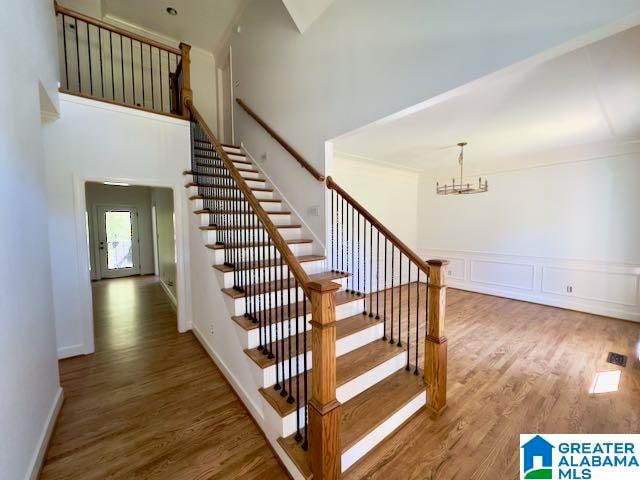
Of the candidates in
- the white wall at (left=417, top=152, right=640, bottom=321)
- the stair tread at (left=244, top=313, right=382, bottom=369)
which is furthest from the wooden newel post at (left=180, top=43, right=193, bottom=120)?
the white wall at (left=417, top=152, right=640, bottom=321)

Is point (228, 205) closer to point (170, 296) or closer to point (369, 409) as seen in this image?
point (369, 409)

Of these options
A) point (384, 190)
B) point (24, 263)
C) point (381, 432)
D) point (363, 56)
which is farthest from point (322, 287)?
point (384, 190)

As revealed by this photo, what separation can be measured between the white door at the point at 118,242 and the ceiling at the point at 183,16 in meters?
4.44

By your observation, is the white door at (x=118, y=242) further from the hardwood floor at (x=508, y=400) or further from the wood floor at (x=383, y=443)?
the hardwood floor at (x=508, y=400)

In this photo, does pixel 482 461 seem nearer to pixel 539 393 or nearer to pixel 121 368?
pixel 539 393

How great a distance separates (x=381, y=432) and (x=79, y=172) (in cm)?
375

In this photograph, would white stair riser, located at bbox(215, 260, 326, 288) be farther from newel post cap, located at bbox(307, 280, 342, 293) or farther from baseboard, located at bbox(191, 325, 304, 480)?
newel post cap, located at bbox(307, 280, 342, 293)

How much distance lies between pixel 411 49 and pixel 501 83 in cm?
78

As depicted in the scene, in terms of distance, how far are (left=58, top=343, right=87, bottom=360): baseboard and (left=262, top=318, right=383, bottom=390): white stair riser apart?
8.19 feet

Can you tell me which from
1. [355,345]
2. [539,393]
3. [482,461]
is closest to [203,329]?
[355,345]

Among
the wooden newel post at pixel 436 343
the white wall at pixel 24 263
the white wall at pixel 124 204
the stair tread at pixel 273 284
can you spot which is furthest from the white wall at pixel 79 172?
the white wall at pixel 124 204

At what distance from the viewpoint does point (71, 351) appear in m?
2.87

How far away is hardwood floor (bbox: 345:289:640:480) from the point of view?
5.39 ft

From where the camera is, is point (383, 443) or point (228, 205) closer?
point (383, 443)
